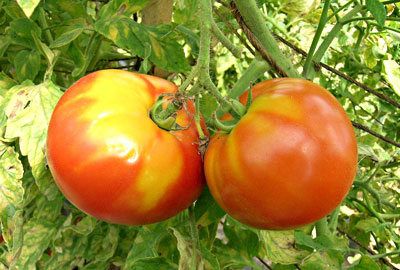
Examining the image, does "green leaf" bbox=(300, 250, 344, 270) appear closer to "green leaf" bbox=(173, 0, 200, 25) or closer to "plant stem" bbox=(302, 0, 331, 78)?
"plant stem" bbox=(302, 0, 331, 78)

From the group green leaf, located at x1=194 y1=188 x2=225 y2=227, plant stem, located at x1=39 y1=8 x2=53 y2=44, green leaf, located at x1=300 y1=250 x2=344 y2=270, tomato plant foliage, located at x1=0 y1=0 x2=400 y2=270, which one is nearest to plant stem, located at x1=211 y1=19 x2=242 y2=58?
tomato plant foliage, located at x1=0 y1=0 x2=400 y2=270

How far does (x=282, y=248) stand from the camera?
631mm

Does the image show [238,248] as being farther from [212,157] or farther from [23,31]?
[23,31]

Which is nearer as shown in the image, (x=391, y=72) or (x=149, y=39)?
(x=149, y=39)

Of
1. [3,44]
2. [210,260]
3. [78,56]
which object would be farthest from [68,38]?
[210,260]

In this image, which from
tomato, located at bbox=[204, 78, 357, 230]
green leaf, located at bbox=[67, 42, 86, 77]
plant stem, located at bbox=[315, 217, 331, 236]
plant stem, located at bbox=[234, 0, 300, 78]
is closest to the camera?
tomato, located at bbox=[204, 78, 357, 230]

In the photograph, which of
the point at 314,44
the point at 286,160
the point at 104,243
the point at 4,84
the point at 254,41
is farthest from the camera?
the point at 104,243

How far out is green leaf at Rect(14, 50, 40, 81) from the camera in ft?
2.50

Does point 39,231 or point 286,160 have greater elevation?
point 286,160

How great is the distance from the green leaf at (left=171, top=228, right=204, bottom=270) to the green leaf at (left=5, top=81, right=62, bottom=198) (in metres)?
0.24

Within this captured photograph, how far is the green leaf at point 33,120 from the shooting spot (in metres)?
0.59

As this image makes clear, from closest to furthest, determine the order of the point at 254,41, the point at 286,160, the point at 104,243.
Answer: the point at 286,160
the point at 254,41
the point at 104,243

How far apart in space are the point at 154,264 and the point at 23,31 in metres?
0.47

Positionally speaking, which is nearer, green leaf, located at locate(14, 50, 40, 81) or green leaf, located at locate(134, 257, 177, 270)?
green leaf, located at locate(134, 257, 177, 270)
